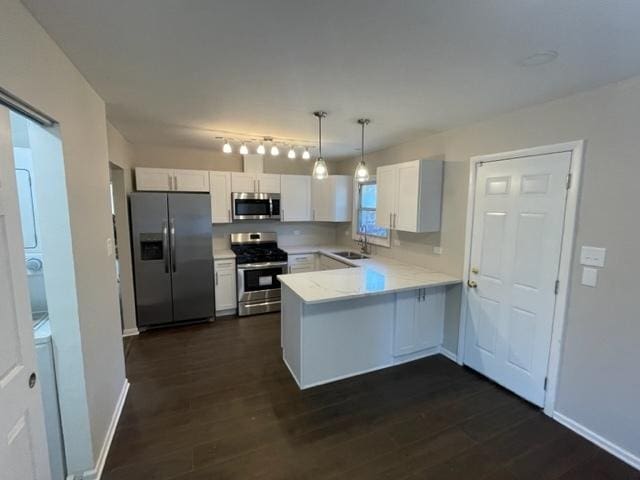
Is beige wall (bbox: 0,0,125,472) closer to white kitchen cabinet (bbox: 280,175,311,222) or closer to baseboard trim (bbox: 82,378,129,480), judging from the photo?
baseboard trim (bbox: 82,378,129,480)

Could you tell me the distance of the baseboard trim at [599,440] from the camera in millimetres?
1906

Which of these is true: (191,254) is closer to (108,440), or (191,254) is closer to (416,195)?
(108,440)

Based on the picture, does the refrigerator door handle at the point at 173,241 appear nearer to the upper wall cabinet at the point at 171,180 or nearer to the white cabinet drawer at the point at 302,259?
the upper wall cabinet at the point at 171,180

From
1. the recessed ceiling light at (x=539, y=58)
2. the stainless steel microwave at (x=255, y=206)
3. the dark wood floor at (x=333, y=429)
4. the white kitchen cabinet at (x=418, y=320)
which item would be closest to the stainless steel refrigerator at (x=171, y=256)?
the stainless steel microwave at (x=255, y=206)

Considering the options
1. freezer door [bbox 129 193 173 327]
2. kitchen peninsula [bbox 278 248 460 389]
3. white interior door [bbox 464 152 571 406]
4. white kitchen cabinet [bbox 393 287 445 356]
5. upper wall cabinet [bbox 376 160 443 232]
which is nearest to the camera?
white interior door [bbox 464 152 571 406]

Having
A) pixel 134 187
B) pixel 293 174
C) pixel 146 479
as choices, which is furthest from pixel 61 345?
pixel 293 174

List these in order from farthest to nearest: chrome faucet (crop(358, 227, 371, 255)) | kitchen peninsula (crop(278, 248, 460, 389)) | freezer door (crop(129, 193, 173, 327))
A: 1. chrome faucet (crop(358, 227, 371, 255))
2. freezer door (crop(129, 193, 173, 327))
3. kitchen peninsula (crop(278, 248, 460, 389))

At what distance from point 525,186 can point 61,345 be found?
3.37 metres

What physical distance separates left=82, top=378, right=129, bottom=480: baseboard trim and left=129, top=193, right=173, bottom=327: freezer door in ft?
4.09

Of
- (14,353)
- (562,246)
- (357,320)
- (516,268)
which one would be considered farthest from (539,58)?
(14,353)

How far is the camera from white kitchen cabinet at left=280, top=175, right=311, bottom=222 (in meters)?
4.71

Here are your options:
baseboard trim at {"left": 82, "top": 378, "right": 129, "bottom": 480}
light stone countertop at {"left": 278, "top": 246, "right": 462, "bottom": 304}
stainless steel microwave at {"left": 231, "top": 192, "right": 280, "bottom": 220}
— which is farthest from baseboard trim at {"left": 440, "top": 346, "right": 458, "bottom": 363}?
baseboard trim at {"left": 82, "top": 378, "right": 129, "bottom": 480}

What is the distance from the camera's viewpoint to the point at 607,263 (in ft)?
6.53

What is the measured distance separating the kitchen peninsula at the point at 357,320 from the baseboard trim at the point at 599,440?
47.0 inches
